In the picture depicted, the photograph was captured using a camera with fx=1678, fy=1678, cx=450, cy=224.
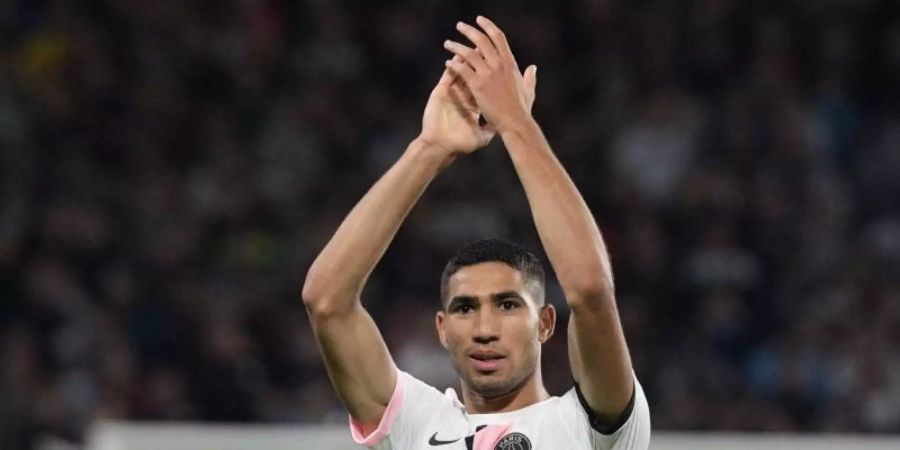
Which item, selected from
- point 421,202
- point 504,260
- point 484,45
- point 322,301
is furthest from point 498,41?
point 421,202

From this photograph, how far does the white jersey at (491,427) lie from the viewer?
4.26 m

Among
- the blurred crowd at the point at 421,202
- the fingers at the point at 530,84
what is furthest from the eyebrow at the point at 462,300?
the blurred crowd at the point at 421,202

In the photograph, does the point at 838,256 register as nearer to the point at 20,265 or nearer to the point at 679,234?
the point at 679,234

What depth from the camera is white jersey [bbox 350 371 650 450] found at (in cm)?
426

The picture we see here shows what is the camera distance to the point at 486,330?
431cm

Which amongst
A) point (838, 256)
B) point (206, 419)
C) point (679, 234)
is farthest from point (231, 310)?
point (838, 256)

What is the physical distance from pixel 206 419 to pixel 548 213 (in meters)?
6.19

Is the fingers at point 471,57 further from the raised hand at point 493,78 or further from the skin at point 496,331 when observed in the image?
the skin at point 496,331

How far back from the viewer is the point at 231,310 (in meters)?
10.5

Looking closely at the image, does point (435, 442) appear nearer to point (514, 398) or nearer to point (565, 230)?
point (514, 398)

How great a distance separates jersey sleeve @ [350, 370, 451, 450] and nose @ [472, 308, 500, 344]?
24cm

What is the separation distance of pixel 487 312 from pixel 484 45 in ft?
2.27

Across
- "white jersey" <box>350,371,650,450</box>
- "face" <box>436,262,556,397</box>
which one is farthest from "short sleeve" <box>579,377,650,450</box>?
"face" <box>436,262,556,397</box>

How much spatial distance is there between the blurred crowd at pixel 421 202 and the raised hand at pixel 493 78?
16.3 ft
